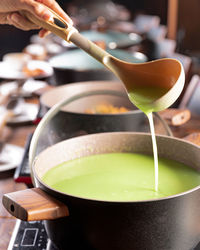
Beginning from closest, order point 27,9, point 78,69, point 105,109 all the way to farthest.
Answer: point 27,9 → point 105,109 → point 78,69

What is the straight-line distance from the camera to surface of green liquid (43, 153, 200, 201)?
1.00m

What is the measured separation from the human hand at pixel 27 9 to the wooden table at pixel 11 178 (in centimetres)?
49

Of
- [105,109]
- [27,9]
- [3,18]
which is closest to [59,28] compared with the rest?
[27,9]

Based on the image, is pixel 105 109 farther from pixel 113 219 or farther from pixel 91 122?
pixel 113 219

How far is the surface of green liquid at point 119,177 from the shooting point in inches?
39.5

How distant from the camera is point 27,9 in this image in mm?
1190

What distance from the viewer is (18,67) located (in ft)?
9.11

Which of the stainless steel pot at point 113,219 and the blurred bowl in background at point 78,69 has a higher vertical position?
the stainless steel pot at point 113,219

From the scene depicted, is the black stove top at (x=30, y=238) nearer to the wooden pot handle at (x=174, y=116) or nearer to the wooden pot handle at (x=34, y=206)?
the wooden pot handle at (x=34, y=206)

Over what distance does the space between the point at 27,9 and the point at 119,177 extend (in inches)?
18.8

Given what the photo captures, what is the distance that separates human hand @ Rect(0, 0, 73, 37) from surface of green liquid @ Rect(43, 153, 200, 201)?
1.21 ft

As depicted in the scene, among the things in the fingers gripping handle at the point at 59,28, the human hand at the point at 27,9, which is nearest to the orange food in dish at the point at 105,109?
the human hand at the point at 27,9

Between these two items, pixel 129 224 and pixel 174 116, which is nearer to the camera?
pixel 129 224

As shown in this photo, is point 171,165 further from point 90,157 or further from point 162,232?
point 162,232
